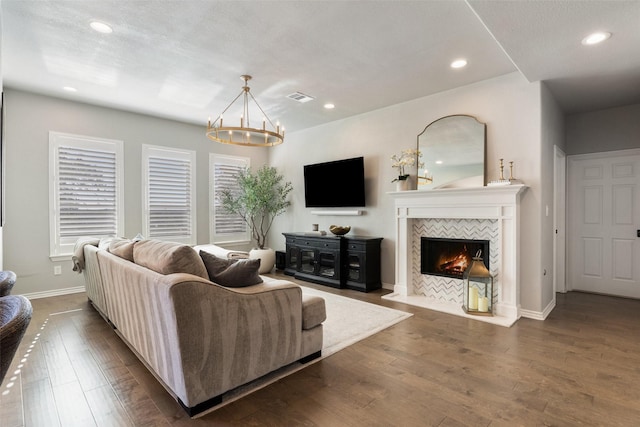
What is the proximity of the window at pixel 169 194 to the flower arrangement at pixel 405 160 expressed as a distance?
146 inches

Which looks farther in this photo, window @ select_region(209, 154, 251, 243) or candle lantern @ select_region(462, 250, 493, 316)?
window @ select_region(209, 154, 251, 243)

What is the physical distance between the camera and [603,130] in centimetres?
464

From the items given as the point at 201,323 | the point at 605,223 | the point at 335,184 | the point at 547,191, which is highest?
the point at 335,184

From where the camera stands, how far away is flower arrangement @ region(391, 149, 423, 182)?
Answer: 177 inches

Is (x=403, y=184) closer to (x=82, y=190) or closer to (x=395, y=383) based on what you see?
(x=395, y=383)

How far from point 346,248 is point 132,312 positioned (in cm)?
320

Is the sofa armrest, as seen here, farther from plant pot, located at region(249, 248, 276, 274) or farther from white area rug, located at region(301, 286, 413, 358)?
plant pot, located at region(249, 248, 276, 274)

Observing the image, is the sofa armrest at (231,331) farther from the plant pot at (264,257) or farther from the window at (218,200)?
the window at (218,200)

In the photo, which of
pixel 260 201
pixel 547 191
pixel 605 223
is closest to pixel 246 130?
pixel 260 201

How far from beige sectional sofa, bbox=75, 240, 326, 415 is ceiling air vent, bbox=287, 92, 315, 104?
2.88 metres

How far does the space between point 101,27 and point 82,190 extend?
288 cm

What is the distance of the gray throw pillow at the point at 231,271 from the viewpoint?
2.20 meters

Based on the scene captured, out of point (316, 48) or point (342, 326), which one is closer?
point (316, 48)

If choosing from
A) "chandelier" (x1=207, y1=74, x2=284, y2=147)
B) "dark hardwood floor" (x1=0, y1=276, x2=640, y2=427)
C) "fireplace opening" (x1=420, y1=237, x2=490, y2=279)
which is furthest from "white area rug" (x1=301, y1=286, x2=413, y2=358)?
"chandelier" (x1=207, y1=74, x2=284, y2=147)
